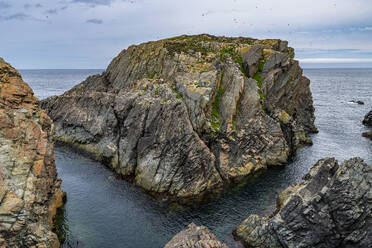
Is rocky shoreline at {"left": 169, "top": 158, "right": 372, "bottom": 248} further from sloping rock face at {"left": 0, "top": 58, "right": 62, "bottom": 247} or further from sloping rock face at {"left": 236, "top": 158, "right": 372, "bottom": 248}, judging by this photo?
sloping rock face at {"left": 0, "top": 58, "right": 62, "bottom": 247}

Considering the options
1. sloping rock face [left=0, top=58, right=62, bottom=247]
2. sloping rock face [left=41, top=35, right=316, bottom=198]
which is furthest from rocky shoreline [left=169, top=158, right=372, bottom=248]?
sloping rock face [left=41, top=35, right=316, bottom=198]

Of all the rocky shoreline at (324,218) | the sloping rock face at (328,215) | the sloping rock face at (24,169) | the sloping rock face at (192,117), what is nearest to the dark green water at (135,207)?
the sloping rock face at (192,117)

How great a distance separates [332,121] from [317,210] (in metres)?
89.2

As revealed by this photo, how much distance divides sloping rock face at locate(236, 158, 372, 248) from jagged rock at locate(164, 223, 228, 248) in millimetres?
7244

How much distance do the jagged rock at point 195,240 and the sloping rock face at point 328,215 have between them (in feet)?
23.8

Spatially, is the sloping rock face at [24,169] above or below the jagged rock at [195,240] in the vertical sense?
above

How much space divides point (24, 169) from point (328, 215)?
37.1 meters

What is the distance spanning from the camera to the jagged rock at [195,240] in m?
32.4

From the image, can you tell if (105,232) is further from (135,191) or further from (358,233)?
(358,233)

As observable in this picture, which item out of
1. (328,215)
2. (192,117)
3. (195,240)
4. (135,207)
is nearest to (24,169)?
(135,207)

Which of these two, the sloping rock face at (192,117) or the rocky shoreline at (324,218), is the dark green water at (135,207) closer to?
the sloping rock face at (192,117)

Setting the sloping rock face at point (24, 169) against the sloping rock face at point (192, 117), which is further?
the sloping rock face at point (192, 117)

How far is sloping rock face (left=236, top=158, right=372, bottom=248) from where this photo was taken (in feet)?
110

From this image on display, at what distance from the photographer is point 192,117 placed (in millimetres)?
59250
